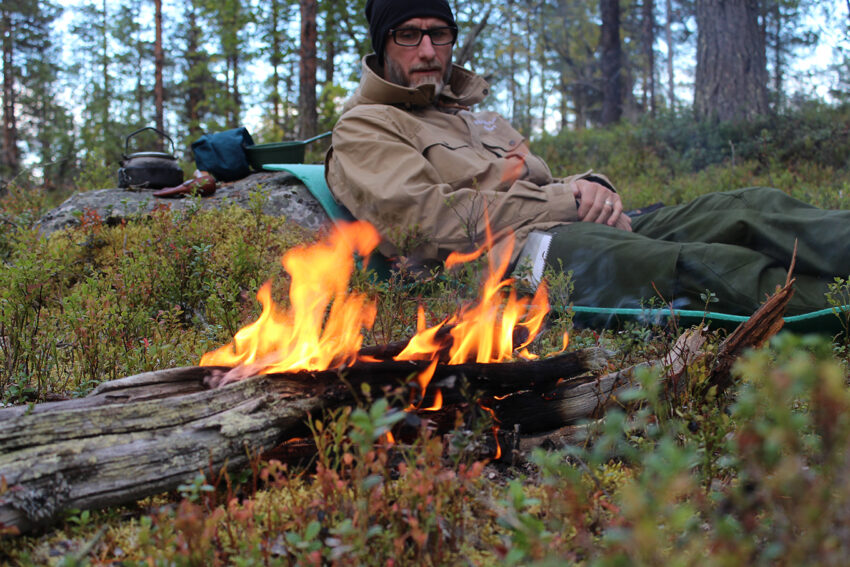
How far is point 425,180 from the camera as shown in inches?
185

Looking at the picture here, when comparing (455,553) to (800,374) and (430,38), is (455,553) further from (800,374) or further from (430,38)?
(430,38)

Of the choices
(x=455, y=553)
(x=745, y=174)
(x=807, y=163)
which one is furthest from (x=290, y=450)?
(x=807, y=163)

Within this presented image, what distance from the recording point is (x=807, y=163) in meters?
9.47

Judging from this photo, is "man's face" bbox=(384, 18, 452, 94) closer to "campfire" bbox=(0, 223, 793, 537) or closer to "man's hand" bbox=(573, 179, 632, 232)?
"man's hand" bbox=(573, 179, 632, 232)

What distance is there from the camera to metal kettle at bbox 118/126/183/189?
252 inches

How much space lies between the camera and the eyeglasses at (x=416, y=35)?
5422 millimetres

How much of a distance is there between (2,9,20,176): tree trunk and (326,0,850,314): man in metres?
24.3

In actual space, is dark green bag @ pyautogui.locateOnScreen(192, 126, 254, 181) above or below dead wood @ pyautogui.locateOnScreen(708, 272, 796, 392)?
above

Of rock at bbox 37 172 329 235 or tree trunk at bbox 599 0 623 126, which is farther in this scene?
tree trunk at bbox 599 0 623 126

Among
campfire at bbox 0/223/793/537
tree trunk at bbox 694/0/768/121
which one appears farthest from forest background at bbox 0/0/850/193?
campfire at bbox 0/223/793/537

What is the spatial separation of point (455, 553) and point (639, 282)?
2.63m

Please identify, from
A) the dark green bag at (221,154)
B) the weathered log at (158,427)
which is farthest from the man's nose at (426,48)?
the weathered log at (158,427)

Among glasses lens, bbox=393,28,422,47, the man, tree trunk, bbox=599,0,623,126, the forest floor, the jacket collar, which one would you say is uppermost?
tree trunk, bbox=599,0,623,126

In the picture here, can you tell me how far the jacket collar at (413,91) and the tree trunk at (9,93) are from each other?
24041mm
